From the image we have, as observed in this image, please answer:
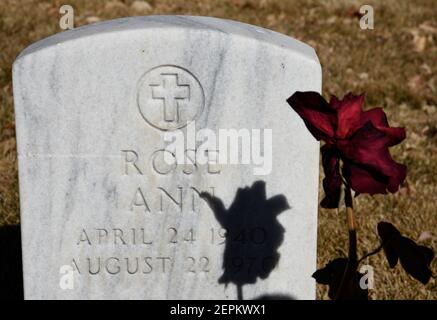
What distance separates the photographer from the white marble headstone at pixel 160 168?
2369 millimetres

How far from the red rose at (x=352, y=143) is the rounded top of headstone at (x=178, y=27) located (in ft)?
2.03

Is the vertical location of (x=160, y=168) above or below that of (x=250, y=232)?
above

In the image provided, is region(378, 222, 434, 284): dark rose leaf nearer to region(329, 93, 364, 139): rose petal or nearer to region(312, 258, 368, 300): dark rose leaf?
region(312, 258, 368, 300): dark rose leaf

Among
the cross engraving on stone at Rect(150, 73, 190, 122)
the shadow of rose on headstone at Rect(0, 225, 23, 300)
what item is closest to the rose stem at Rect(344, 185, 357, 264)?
the cross engraving on stone at Rect(150, 73, 190, 122)

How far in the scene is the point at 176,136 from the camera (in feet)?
7.97

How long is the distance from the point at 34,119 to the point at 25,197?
0.26 m

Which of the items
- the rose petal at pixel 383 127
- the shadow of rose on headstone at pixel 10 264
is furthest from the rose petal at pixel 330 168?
the shadow of rose on headstone at pixel 10 264

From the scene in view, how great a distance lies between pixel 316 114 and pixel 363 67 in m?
4.20

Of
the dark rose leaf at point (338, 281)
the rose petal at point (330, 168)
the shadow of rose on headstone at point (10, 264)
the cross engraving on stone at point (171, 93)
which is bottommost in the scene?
the shadow of rose on headstone at point (10, 264)

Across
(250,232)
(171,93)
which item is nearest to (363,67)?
(250,232)

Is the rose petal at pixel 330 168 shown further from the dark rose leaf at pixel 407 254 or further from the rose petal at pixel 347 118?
the dark rose leaf at pixel 407 254

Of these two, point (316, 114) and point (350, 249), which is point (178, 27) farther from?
point (350, 249)

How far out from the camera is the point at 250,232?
255 centimetres
